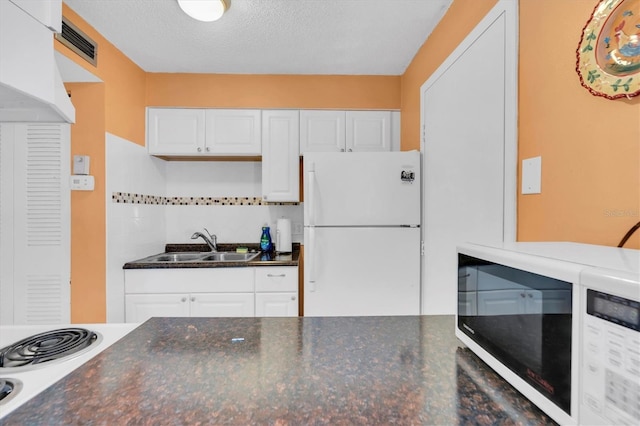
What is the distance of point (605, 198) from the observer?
0.79m

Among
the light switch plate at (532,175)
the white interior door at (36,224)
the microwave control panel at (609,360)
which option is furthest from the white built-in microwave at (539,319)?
the white interior door at (36,224)

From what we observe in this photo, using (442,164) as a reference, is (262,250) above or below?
below

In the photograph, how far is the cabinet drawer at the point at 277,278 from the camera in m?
2.23

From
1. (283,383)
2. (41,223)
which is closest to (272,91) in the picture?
(41,223)

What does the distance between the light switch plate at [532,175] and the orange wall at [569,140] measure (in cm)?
2

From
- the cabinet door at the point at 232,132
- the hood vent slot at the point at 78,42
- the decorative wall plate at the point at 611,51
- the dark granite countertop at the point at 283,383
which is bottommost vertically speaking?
the dark granite countertop at the point at 283,383

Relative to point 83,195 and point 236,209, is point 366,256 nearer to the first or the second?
point 236,209

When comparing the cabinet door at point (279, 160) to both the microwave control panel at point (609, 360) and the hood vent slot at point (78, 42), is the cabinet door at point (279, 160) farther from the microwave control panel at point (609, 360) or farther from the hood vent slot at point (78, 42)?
the microwave control panel at point (609, 360)

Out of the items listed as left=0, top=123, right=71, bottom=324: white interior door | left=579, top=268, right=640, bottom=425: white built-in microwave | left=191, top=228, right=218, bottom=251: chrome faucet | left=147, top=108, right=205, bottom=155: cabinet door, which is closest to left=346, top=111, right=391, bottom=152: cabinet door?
left=147, top=108, right=205, bottom=155: cabinet door

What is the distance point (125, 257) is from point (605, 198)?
104 inches

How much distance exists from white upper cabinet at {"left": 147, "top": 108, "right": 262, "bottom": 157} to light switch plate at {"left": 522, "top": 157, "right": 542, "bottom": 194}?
1944 millimetres

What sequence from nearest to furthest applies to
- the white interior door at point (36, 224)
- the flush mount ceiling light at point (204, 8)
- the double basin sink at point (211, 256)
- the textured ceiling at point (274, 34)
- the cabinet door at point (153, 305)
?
the flush mount ceiling light at point (204, 8) < the textured ceiling at point (274, 34) < the white interior door at point (36, 224) < the cabinet door at point (153, 305) < the double basin sink at point (211, 256)

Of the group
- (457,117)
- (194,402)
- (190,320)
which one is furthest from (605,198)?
(190,320)

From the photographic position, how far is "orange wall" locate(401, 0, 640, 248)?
0.75m
